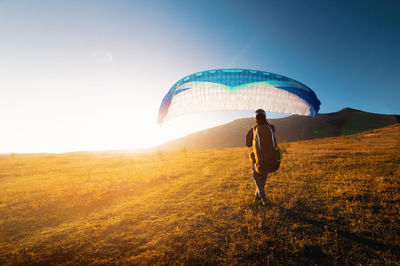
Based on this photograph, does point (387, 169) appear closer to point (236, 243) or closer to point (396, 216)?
point (396, 216)

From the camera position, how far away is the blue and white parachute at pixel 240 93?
28.8 ft

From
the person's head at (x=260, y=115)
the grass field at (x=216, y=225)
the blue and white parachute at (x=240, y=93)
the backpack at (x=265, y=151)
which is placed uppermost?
the blue and white parachute at (x=240, y=93)

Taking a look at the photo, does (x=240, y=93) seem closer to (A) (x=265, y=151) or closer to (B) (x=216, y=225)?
(A) (x=265, y=151)

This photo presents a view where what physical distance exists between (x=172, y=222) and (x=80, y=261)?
2259mm

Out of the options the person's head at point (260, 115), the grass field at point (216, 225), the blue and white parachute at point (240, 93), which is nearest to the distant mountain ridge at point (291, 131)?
the blue and white parachute at point (240, 93)

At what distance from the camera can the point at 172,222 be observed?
5.03 meters

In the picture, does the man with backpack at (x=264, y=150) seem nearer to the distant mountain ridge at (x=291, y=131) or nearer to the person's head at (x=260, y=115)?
the person's head at (x=260, y=115)

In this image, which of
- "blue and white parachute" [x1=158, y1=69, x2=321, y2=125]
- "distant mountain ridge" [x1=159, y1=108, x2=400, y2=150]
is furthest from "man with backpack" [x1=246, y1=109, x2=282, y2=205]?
"distant mountain ridge" [x1=159, y1=108, x2=400, y2=150]

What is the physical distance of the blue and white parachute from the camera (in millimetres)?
8773

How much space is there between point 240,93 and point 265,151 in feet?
17.0

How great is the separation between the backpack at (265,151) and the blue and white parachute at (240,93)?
15.1ft

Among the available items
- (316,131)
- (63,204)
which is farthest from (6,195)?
(316,131)

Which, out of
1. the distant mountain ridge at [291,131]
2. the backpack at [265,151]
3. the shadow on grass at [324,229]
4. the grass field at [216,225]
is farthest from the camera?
the distant mountain ridge at [291,131]

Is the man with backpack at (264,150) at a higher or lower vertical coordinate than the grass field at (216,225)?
higher
